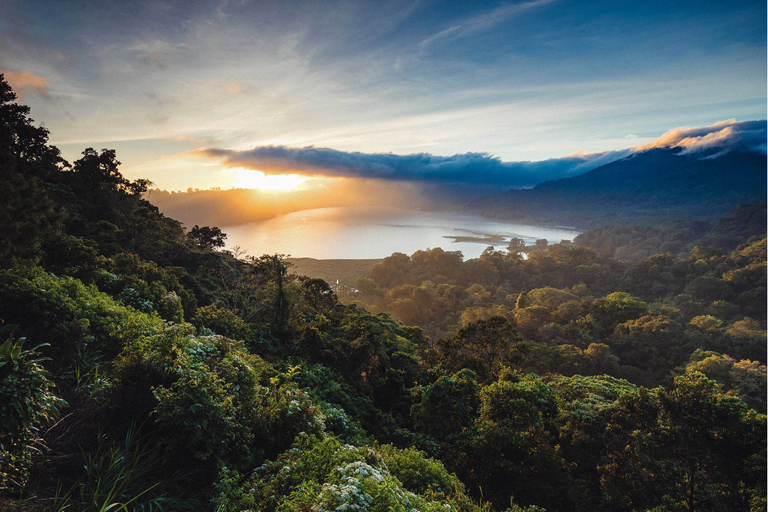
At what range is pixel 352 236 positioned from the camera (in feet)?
360

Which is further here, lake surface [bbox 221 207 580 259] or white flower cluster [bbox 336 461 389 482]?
lake surface [bbox 221 207 580 259]

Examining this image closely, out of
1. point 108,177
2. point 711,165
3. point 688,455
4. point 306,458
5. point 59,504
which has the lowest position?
point 688,455

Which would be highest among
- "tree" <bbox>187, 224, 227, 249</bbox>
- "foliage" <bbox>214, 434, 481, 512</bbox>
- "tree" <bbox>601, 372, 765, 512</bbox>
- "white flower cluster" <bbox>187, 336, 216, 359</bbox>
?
"tree" <bbox>187, 224, 227, 249</bbox>

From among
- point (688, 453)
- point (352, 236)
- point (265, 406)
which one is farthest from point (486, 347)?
point (352, 236)

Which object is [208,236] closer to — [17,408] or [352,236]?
[17,408]

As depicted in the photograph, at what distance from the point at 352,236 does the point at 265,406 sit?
345 feet

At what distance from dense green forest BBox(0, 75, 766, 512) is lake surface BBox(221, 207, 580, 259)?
4566 centimetres

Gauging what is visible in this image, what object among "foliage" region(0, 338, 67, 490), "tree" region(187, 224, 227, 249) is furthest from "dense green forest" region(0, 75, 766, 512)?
"tree" region(187, 224, 227, 249)

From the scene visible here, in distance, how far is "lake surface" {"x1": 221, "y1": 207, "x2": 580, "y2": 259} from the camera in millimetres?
81938

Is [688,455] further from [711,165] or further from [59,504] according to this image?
[711,165]

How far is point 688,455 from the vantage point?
812cm

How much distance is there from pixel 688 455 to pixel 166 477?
11067 millimetres

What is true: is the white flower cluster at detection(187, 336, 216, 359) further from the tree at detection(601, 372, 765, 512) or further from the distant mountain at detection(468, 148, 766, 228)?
the distant mountain at detection(468, 148, 766, 228)

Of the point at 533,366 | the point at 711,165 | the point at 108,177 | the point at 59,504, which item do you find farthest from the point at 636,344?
the point at 711,165
